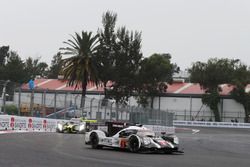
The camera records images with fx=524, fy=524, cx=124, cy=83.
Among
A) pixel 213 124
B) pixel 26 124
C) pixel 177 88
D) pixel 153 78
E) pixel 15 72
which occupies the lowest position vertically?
pixel 26 124

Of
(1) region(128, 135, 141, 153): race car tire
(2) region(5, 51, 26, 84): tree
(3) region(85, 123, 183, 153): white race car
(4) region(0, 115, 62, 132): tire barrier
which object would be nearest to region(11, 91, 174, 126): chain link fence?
(4) region(0, 115, 62, 132): tire barrier

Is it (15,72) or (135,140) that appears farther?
(15,72)

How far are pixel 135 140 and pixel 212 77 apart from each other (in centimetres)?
7108

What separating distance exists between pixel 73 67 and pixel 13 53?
72730 mm

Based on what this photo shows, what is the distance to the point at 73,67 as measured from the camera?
62875 mm

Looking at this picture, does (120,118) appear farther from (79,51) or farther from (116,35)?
(116,35)

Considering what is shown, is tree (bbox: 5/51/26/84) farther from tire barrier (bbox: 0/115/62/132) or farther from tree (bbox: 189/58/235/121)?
tire barrier (bbox: 0/115/62/132)

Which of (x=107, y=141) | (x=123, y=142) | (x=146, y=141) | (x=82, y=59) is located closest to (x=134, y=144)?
(x=146, y=141)

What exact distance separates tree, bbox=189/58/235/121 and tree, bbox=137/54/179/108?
17.7 feet

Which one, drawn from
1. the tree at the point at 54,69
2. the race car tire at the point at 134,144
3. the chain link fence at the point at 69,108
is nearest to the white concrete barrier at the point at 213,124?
the chain link fence at the point at 69,108

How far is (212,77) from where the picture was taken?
88.6 m

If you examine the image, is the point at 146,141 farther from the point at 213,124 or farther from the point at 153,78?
the point at 153,78

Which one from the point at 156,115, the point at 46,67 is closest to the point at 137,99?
Answer: the point at 156,115

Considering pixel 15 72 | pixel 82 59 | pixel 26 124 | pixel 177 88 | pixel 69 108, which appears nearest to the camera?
pixel 26 124
